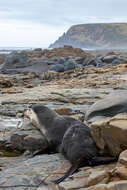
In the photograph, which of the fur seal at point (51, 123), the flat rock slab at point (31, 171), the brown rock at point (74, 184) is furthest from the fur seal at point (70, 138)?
the brown rock at point (74, 184)

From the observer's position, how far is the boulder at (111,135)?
4.16 meters

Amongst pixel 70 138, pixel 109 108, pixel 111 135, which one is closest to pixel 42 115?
pixel 109 108

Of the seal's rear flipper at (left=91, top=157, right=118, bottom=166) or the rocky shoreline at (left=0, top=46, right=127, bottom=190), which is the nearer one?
the rocky shoreline at (left=0, top=46, right=127, bottom=190)

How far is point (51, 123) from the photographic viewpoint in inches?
242

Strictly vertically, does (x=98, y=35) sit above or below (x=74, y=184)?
above

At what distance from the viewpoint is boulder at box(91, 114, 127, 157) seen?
4157mm

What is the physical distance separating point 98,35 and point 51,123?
607ft

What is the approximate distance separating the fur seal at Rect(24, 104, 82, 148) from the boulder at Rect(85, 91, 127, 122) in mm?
635

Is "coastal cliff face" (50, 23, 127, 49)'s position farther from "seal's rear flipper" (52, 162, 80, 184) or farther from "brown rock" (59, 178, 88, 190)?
"brown rock" (59, 178, 88, 190)

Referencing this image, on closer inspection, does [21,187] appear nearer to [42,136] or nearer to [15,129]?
[42,136]

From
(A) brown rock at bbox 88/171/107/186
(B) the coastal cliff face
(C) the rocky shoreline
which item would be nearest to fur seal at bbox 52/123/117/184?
(C) the rocky shoreline

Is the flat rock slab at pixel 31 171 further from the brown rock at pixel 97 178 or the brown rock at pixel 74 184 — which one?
the brown rock at pixel 97 178

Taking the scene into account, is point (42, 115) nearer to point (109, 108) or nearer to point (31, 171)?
point (109, 108)

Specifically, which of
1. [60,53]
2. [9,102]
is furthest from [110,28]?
[9,102]
